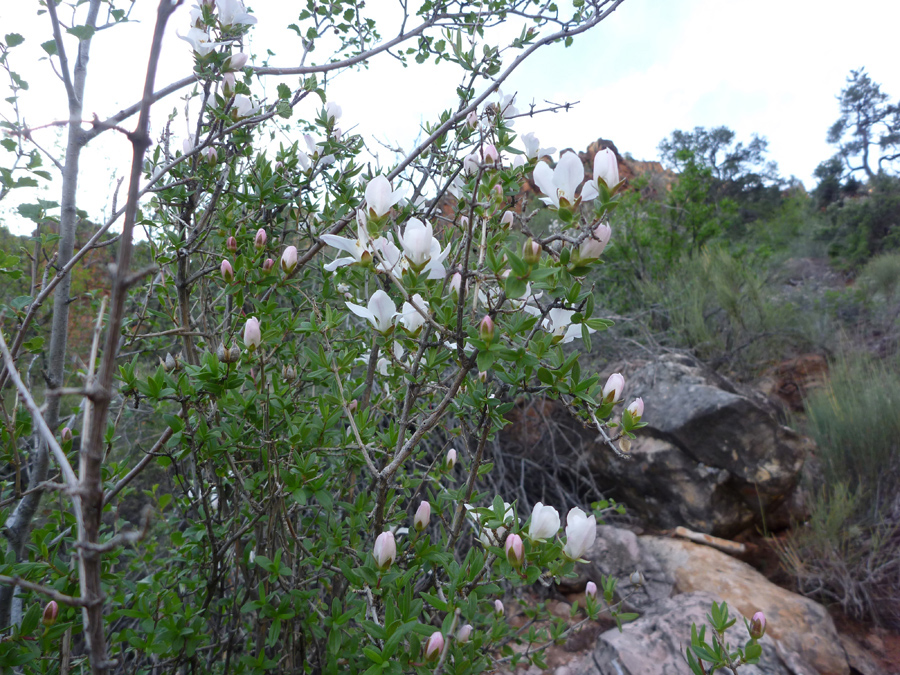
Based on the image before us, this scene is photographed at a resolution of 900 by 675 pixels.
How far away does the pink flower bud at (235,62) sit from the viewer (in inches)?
50.7

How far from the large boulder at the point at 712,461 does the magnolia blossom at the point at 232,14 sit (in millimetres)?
2714

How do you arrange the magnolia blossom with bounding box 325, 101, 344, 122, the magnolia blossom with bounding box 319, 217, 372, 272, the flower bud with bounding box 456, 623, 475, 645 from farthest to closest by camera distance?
the magnolia blossom with bounding box 325, 101, 344, 122
the flower bud with bounding box 456, 623, 475, 645
the magnolia blossom with bounding box 319, 217, 372, 272

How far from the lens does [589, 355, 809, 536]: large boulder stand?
9.34ft

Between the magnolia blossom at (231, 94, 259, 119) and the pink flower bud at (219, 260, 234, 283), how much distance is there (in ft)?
1.71

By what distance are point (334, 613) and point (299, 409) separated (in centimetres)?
52

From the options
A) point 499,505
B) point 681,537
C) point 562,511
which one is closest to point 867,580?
point 681,537

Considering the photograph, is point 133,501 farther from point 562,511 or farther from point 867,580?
point 867,580

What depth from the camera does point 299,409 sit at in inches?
53.6

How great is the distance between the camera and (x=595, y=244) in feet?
2.48

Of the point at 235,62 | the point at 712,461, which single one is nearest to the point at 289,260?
the point at 235,62

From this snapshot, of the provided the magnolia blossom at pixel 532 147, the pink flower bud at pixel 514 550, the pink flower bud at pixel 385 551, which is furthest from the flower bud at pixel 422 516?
the magnolia blossom at pixel 532 147

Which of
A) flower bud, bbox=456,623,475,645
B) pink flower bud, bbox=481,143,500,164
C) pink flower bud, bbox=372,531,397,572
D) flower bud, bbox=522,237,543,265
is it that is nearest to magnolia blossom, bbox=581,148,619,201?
flower bud, bbox=522,237,543,265

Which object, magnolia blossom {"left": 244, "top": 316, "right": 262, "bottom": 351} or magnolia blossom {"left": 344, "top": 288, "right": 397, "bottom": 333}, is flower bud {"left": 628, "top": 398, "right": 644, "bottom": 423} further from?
magnolia blossom {"left": 244, "top": 316, "right": 262, "bottom": 351}

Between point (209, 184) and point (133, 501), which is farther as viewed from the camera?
point (133, 501)
